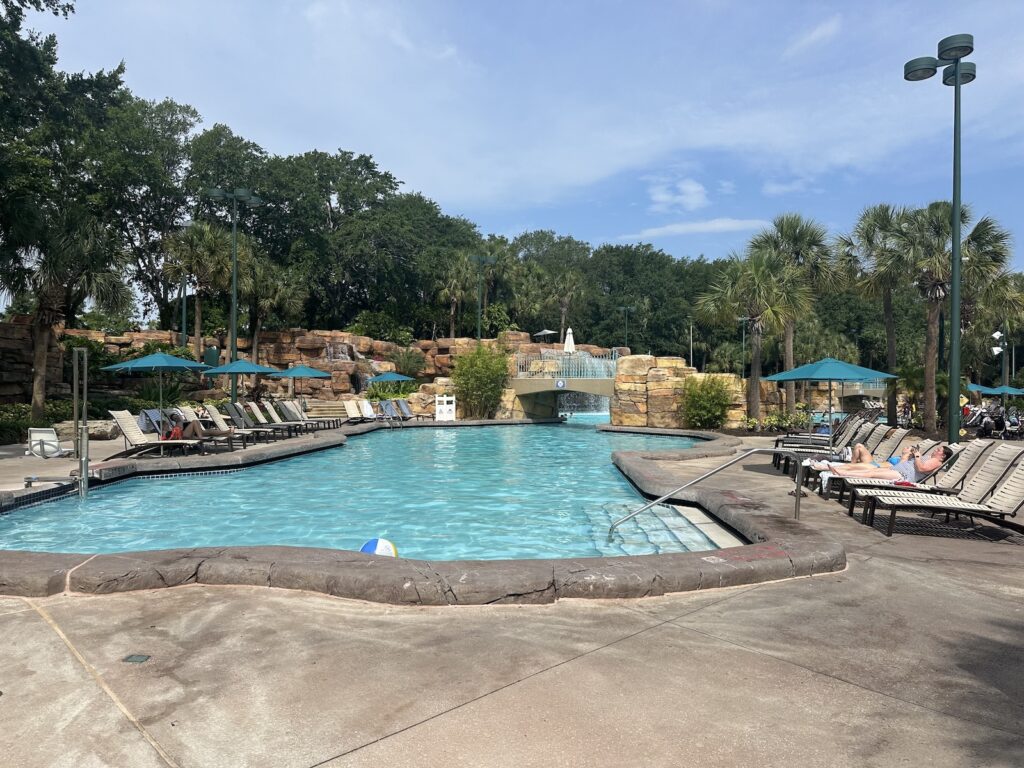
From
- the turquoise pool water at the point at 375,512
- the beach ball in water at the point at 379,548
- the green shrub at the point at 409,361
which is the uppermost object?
the green shrub at the point at 409,361

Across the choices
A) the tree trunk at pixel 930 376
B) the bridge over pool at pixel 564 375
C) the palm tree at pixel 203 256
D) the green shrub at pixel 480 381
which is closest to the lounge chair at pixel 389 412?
the green shrub at pixel 480 381

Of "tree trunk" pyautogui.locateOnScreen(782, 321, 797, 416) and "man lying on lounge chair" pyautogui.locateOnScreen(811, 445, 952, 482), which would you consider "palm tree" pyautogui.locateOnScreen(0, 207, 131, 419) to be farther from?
"tree trunk" pyautogui.locateOnScreen(782, 321, 797, 416)

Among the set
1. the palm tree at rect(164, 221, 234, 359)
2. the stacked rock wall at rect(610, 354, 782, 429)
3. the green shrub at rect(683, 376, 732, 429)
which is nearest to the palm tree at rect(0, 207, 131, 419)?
the palm tree at rect(164, 221, 234, 359)

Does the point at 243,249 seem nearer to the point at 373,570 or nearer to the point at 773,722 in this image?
the point at 373,570

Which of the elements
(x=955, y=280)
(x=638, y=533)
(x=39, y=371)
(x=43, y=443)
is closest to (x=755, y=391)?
(x=955, y=280)

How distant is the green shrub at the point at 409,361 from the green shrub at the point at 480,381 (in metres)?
11.8

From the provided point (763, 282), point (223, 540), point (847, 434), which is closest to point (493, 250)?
point (763, 282)

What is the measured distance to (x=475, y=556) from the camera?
7.35 meters

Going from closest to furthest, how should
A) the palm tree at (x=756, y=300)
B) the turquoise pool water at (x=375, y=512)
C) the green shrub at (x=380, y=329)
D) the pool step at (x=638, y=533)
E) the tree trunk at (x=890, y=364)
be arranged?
the pool step at (x=638, y=533)
the turquoise pool water at (x=375, y=512)
the palm tree at (x=756, y=300)
the tree trunk at (x=890, y=364)
the green shrub at (x=380, y=329)

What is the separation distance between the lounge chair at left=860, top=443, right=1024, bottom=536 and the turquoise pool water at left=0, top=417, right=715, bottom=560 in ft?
5.98

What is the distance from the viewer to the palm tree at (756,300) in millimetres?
23156

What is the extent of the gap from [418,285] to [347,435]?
31.5 m

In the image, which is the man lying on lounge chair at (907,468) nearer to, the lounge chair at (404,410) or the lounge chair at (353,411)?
the lounge chair at (353,411)

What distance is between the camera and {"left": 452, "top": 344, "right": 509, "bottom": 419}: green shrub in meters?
28.9
